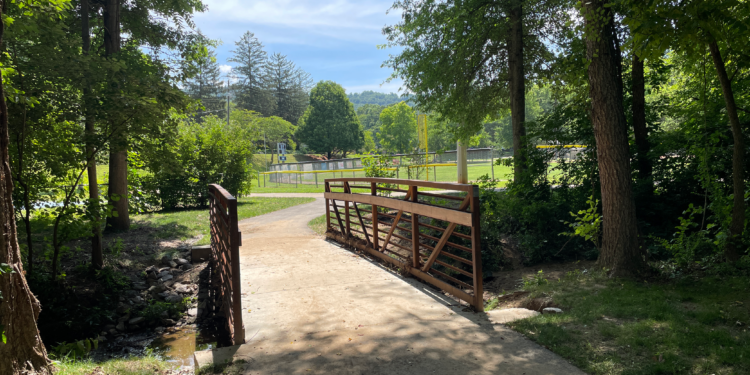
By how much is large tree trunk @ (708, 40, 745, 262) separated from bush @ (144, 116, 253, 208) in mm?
14421

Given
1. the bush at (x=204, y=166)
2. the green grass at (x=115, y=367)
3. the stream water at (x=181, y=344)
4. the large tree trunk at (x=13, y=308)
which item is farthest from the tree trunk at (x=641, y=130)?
the bush at (x=204, y=166)

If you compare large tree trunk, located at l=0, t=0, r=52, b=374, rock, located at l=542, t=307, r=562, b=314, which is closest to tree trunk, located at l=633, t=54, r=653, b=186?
rock, located at l=542, t=307, r=562, b=314

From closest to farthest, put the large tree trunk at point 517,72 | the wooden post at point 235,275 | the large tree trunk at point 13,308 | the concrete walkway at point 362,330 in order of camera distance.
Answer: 1. the large tree trunk at point 13,308
2. the concrete walkway at point 362,330
3. the wooden post at point 235,275
4. the large tree trunk at point 517,72

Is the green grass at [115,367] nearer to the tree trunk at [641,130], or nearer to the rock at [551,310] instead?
the rock at [551,310]

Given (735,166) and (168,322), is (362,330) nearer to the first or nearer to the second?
(168,322)

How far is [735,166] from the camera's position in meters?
5.45

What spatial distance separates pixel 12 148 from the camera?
5.78m

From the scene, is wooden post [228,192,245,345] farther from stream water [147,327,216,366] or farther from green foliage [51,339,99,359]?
green foliage [51,339,99,359]

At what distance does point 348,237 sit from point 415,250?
9.35ft

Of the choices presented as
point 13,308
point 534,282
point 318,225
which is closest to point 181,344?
point 13,308

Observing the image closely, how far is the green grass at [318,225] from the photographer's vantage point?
11.1 meters

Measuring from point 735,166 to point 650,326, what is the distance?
282 cm

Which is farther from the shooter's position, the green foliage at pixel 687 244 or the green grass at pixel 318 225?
the green grass at pixel 318 225

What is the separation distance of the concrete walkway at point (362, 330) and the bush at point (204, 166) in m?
10.3
